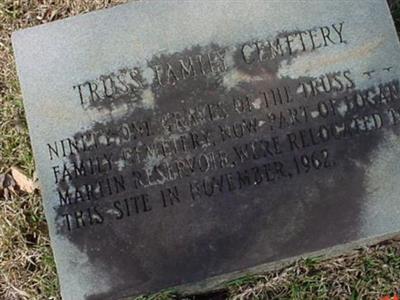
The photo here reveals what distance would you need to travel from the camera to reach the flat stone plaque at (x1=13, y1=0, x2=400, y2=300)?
291cm

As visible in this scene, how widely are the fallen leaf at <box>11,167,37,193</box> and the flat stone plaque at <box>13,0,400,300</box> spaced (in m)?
0.43

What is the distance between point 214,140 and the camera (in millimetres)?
2975

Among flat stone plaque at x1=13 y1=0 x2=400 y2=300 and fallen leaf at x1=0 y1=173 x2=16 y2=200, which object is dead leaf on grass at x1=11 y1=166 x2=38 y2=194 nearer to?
fallen leaf at x1=0 y1=173 x2=16 y2=200

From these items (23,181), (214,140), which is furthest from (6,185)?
(214,140)

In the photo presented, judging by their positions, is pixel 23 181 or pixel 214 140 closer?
pixel 214 140

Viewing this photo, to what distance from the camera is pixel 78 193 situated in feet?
9.83

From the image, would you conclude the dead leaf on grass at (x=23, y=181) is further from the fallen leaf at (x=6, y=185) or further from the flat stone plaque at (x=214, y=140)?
the flat stone plaque at (x=214, y=140)

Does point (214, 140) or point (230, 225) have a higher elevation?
point (214, 140)

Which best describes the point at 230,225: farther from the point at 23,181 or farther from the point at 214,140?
the point at 23,181

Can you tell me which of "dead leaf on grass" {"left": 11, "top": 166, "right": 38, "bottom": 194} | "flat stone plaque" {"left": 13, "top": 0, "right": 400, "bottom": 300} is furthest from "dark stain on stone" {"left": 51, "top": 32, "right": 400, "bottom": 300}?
"dead leaf on grass" {"left": 11, "top": 166, "right": 38, "bottom": 194}

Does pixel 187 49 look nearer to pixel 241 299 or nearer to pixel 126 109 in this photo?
pixel 126 109

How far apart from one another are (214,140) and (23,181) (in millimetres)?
1055

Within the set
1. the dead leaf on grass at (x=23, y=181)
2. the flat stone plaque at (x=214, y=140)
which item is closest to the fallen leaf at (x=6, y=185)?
the dead leaf on grass at (x=23, y=181)

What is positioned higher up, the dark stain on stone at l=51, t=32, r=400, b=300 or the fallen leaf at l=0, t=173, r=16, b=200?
the fallen leaf at l=0, t=173, r=16, b=200
